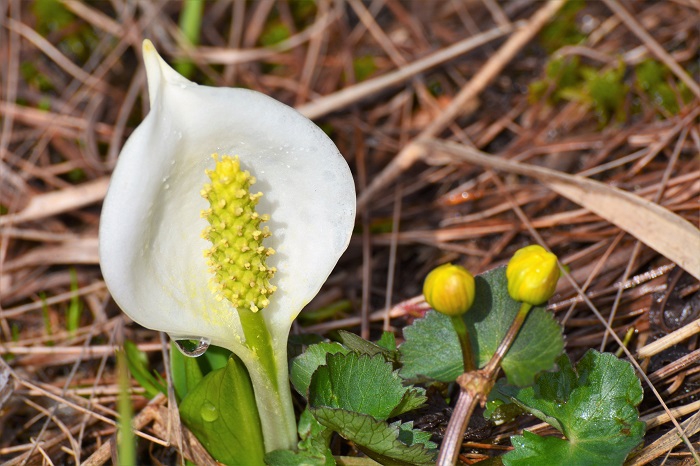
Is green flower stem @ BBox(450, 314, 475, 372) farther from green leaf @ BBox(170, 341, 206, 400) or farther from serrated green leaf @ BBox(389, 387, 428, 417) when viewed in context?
green leaf @ BBox(170, 341, 206, 400)

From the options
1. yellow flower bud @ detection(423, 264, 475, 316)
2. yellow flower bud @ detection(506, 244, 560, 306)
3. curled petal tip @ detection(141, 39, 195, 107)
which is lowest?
yellow flower bud @ detection(423, 264, 475, 316)

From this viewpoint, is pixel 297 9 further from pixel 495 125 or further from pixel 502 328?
pixel 502 328

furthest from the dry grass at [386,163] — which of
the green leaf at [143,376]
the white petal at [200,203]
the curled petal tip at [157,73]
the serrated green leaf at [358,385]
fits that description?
the curled petal tip at [157,73]

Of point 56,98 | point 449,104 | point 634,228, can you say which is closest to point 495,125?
point 449,104

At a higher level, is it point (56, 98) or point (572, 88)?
point (572, 88)

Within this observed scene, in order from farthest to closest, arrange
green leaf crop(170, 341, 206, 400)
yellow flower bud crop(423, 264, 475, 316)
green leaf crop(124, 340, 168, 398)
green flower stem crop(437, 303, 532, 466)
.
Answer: green leaf crop(124, 340, 168, 398) < green leaf crop(170, 341, 206, 400) < yellow flower bud crop(423, 264, 475, 316) < green flower stem crop(437, 303, 532, 466)

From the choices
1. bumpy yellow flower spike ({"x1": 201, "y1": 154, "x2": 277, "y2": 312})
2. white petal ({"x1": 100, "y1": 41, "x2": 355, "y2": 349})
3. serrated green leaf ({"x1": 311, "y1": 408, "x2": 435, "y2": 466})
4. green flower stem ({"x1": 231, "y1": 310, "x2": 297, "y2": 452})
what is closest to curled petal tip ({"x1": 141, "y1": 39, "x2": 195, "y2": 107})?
white petal ({"x1": 100, "y1": 41, "x2": 355, "y2": 349})

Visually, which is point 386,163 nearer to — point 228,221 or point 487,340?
point 487,340
